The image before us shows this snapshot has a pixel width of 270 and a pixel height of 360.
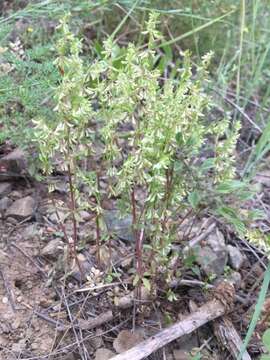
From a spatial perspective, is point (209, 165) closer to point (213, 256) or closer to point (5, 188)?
point (213, 256)

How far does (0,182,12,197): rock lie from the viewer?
1.90 metres

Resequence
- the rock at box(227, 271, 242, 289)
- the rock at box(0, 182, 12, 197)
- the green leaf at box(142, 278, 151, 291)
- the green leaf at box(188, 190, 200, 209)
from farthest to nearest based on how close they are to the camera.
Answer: the rock at box(0, 182, 12, 197), the rock at box(227, 271, 242, 289), the green leaf at box(142, 278, 151, 291), the green leaf at box(188, 190, 200, 209)

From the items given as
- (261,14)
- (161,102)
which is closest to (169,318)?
(161,102)

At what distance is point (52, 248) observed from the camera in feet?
5.67

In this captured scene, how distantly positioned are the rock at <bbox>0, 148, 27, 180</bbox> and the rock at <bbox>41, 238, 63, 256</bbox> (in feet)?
1.01

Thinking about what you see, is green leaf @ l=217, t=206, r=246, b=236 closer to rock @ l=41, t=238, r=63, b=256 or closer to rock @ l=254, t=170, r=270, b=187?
rock @ l=41, t=238, r=63, b=256

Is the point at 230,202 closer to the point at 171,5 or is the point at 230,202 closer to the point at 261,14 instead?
the point at 171,5

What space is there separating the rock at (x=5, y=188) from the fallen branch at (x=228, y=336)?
79 cm

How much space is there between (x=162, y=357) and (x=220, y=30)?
64.3 inches

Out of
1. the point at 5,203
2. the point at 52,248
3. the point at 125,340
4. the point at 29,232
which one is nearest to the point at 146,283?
the point at 125,340

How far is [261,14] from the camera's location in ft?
9.05

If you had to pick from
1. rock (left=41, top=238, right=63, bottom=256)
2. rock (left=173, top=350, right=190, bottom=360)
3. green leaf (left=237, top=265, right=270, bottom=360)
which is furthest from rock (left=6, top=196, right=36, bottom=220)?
green leaf (left=237, top=265, right=270, bottom=360)

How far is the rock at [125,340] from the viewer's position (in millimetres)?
1492

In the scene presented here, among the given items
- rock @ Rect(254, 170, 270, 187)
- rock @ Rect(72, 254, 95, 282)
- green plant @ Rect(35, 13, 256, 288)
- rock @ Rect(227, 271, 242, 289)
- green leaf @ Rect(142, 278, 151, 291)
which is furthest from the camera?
rock @ Rect(254, 170, 270, 187)
